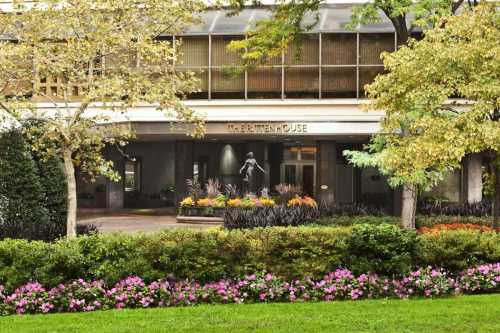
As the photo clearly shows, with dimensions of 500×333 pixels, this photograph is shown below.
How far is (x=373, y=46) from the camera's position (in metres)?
32.2

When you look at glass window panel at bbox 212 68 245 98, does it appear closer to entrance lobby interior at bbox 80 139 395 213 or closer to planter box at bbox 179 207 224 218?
entrance lobby interior at bbox 80 139 395 213

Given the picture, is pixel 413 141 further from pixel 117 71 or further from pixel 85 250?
pixel 85 250

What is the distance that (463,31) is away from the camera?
53.0 ft

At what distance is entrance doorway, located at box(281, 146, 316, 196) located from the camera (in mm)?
37500

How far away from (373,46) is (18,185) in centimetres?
1893

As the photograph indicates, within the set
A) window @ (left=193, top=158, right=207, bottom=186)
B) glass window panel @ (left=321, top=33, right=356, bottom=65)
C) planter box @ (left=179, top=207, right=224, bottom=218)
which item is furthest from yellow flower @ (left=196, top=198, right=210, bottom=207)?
window @ (left=193, top=158, right=207, bottom=186)

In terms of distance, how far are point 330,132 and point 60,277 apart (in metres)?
20.5

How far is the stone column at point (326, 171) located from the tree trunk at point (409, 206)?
42.2 ft

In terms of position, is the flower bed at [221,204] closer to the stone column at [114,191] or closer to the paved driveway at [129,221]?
the paved driveway at [129,221]

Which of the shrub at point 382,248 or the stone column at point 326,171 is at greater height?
the stone column at point 326,171

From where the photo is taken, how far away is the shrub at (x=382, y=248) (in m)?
11.7

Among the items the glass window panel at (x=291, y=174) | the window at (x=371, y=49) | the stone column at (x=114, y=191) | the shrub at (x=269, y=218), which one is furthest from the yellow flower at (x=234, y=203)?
the stone column at (x=114, y=191)

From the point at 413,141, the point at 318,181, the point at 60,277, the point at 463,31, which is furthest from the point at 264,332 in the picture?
the point at 318,181

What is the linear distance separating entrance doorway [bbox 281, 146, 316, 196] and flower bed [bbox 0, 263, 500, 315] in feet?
83.5
